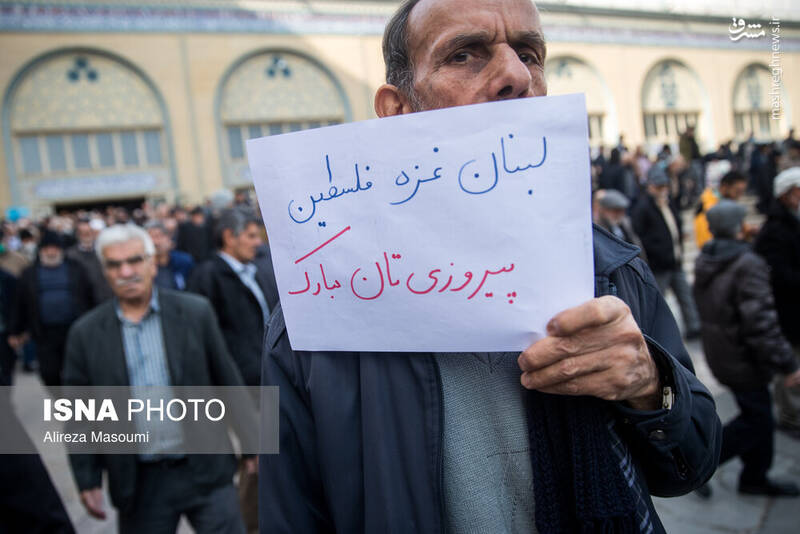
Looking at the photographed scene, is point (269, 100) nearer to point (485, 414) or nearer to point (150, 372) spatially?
point (150, 372)

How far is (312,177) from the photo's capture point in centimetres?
92

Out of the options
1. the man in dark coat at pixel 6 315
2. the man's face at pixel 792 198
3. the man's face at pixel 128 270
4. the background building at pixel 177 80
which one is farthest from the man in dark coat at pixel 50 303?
the background building at pixel 177 80

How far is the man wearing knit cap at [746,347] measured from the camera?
9.56ft

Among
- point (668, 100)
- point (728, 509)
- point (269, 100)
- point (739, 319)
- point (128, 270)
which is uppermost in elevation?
point (269, 100)

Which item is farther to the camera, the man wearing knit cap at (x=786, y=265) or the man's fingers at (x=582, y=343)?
the man wearing knit cap at (x=786, y=265)

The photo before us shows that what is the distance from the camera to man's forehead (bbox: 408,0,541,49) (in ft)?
3.17

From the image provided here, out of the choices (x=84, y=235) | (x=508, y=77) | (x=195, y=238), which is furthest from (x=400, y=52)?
(x=195, y=238)

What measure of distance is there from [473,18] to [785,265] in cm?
355

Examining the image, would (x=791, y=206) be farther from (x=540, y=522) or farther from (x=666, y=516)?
(x=540, y=522)

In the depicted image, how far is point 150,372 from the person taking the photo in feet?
7.68

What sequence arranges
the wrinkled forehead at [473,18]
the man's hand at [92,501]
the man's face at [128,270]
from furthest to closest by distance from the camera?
the man's face at [128,270], the man's hand at [92,501], the wrinkled forehead at [473,18]

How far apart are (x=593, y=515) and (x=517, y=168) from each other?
579 mm

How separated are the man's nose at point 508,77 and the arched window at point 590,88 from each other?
23.2 metres

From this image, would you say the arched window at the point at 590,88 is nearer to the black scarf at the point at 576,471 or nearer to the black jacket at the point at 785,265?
the black jacket at the point at 785,265
